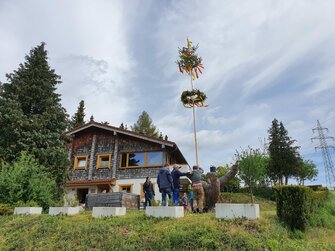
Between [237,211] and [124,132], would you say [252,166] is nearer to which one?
[124,132]

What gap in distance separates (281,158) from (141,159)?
26586 mm

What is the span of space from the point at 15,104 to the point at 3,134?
2.13 metres

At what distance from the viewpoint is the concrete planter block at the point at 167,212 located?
35.2ft

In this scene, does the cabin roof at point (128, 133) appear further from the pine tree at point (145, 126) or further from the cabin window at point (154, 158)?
the pine tree at point (145, 126)

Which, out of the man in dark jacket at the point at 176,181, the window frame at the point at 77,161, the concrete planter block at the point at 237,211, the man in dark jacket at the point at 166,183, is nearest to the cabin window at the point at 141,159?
the window frame at the point at 77,161

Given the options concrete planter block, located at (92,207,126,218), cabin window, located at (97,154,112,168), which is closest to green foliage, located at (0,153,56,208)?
concrete planter block, located at (92,207,126,218)

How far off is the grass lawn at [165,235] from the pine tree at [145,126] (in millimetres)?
38851

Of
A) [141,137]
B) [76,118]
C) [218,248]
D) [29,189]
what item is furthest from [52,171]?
[76,118]

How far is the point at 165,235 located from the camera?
9242 mm

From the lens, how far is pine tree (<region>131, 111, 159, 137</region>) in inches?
2008

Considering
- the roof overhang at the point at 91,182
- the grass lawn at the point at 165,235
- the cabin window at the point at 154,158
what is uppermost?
the cabin window at the point at 154,158

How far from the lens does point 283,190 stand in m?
10.5

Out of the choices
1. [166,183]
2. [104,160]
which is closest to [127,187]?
[104,160]

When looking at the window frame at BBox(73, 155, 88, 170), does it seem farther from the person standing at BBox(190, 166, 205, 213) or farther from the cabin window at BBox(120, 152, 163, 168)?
the person standing at BBox(190, 166, 205, 213)
